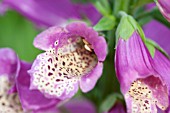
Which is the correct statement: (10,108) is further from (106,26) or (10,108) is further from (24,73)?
(106,26)

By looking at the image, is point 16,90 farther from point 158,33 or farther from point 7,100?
point 158,33

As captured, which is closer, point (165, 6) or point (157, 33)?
point (165, 6)

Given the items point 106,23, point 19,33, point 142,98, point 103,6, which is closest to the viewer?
point 142,98

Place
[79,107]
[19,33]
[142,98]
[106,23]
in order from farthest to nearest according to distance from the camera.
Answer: [19,33], [79,107], [106,23], [142,98]

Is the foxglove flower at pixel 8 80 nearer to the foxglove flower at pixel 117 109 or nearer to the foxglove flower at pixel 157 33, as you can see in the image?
the foxglove flower at pixel 117 109

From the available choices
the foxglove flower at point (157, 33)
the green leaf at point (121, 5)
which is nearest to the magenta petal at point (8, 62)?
the green leaf at point (121, 5)

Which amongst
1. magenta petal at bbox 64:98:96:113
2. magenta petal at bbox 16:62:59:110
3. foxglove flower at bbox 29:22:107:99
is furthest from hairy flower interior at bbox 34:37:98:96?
magenta petal at bbox 64:98:96:113

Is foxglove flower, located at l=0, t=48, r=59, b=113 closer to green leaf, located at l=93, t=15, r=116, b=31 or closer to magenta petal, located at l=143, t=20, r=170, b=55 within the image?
green leaf, located at l=93, t=15, r=116, b=31

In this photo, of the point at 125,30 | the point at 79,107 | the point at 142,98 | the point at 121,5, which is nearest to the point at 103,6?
the point at 121,5
